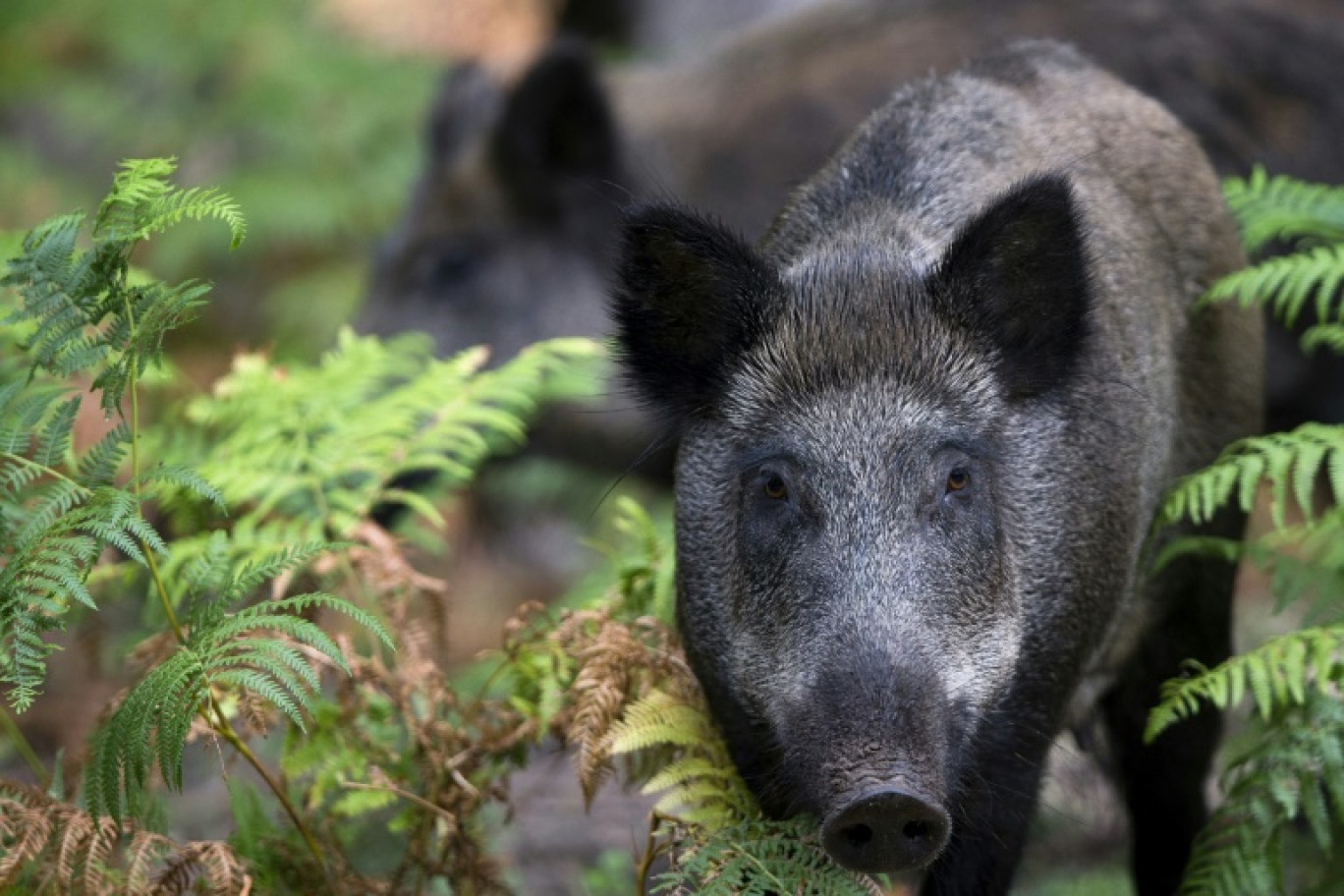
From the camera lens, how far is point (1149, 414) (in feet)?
15.1

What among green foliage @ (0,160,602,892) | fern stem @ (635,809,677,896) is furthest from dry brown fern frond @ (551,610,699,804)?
green foliage @ (0,160,602,892)

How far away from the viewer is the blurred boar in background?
848 cm

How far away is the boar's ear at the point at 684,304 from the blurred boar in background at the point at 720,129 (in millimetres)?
4179

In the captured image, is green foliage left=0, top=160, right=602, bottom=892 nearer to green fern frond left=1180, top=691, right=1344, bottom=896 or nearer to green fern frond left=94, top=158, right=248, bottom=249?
green fern frond left=94, top=158, right=248, bottom=249

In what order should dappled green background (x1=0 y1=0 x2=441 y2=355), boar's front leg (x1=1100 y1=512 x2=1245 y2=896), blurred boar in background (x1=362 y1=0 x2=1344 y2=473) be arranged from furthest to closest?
1. dappled green background (x1=0 y1=0 x2=441 y2=355)
2. blurred boar in background (x1=362 y1=0 x2=1344 y2=473)
3. boar's front leg (x1=1100 y1=512 x2=1245 y2=896)

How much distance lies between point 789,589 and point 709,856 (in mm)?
615

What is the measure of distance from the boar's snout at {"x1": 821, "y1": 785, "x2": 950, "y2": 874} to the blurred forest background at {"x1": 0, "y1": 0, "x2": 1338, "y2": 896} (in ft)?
23.9

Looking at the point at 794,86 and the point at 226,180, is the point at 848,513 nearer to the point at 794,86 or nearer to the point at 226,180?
the point at 794,86

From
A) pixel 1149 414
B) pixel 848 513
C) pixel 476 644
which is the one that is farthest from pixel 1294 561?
pixel 476 644

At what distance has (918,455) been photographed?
12.7ft

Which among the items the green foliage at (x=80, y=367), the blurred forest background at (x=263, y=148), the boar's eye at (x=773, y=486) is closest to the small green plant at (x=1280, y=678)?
the boar's eye at (x=773, y=486)

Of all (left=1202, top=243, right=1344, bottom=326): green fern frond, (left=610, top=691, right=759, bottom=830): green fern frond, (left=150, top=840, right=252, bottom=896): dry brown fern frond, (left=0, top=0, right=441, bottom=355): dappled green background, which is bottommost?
(left=150, top=840, right=252, bottom=896): dry brown fern frond

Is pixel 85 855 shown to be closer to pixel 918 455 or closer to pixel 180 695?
pixel 180 695

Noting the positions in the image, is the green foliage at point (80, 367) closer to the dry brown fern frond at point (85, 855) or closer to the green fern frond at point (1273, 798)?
the dry brown fern frond at point (85, 855)
